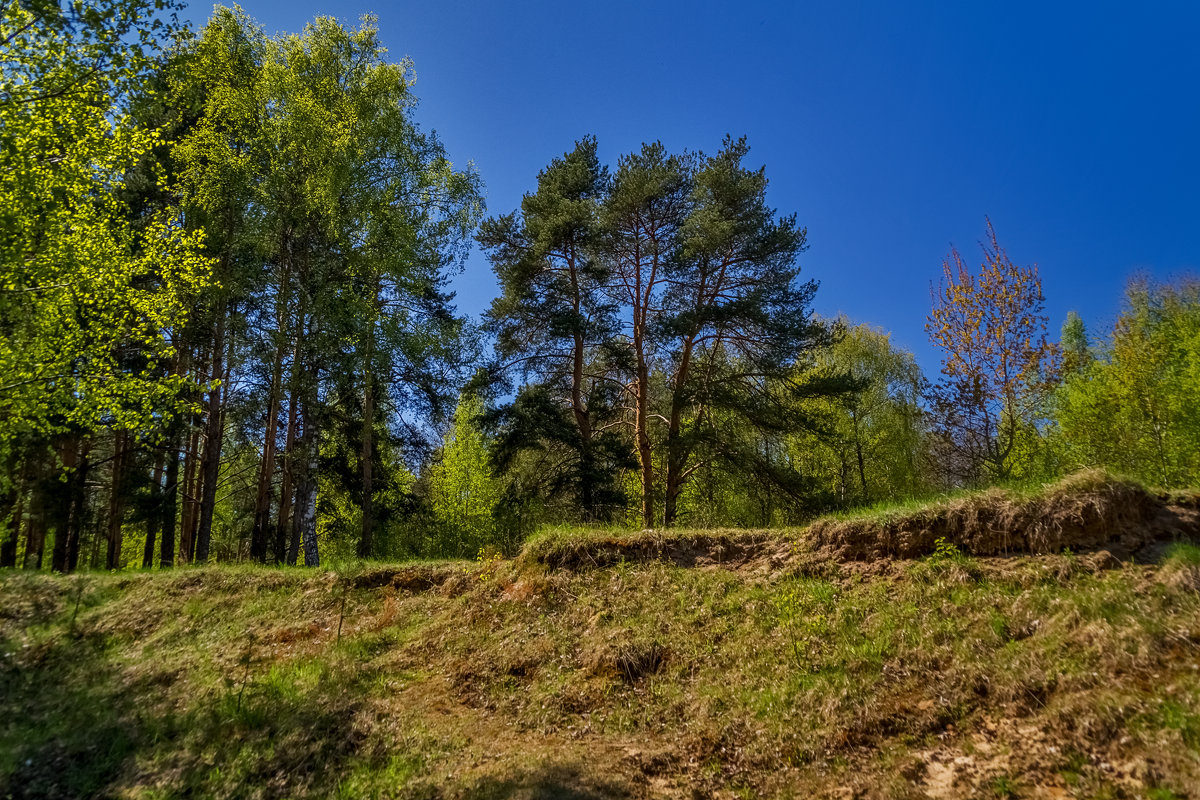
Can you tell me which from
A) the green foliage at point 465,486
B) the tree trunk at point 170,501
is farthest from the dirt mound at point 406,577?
the green foliage at point 465,486

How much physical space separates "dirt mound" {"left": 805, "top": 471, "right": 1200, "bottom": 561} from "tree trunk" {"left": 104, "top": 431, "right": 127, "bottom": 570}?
18.0 metres

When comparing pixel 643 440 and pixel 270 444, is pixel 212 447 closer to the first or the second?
pixel 270 444

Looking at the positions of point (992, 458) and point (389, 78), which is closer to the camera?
point (992, 458)

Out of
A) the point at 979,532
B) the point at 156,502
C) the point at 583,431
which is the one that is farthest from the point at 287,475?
the point at 979,532

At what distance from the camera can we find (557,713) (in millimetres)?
7074

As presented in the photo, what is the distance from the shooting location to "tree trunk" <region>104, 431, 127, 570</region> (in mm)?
15914

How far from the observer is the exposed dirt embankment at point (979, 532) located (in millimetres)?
6668

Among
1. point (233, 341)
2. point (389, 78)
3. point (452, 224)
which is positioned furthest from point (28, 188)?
point (389, 78)

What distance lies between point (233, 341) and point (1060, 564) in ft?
57.5

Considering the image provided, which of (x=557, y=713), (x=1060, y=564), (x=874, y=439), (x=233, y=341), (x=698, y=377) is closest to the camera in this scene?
(x=1060, y=564)

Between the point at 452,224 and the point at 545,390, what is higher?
the point at 452,224

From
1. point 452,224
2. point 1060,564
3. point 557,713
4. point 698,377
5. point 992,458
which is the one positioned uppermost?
point 452,224

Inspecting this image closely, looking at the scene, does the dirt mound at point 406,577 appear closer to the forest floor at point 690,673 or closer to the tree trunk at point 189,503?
the forest floor at point 690,673

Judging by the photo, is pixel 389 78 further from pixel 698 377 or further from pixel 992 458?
pixel 992 458
